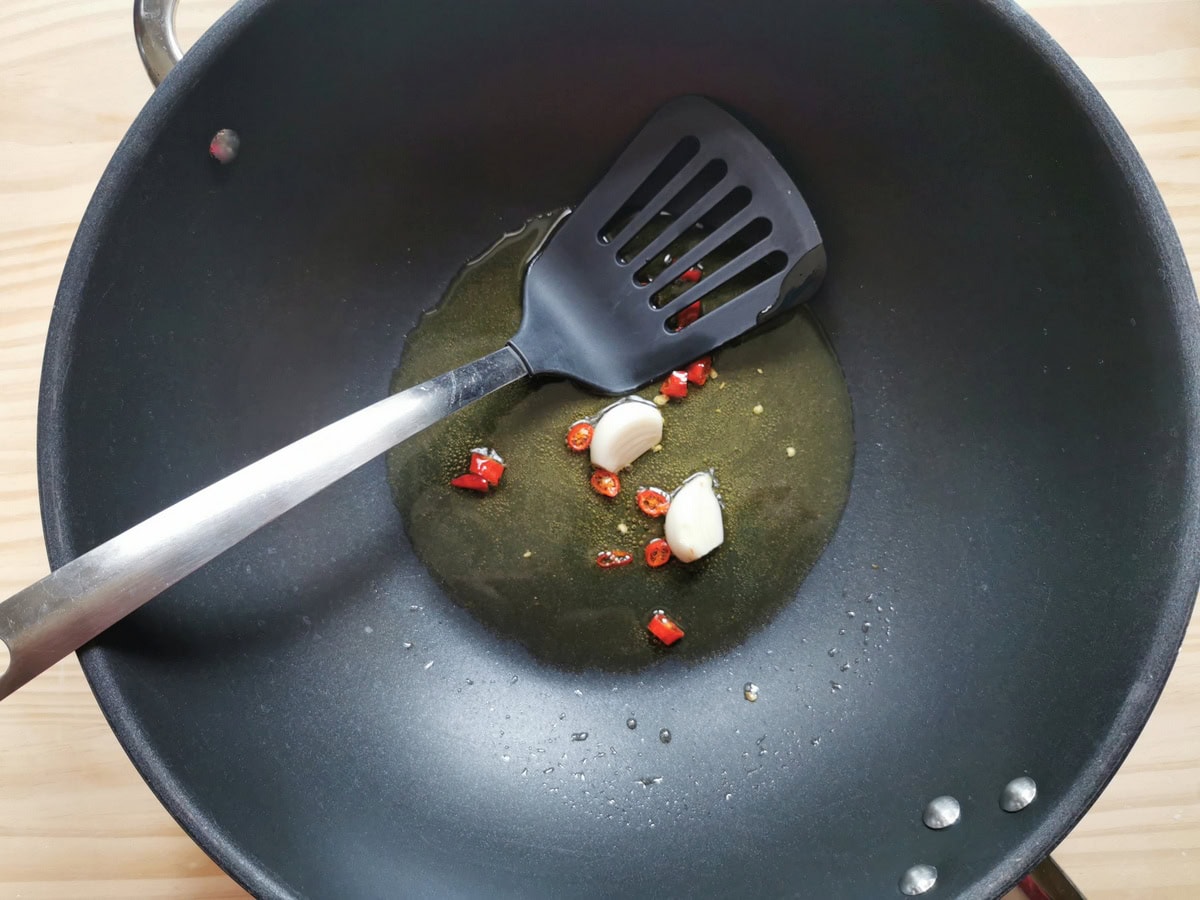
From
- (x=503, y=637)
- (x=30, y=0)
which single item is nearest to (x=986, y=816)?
(x=503, y=637)

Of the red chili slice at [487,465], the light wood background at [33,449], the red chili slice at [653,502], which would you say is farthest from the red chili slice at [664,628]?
the light wood background at [33,449]

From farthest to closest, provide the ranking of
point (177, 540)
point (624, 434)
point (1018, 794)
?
point (624, 434) → point (1018, 794) → point (177, 540)

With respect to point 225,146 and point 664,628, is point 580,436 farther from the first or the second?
point 225,146

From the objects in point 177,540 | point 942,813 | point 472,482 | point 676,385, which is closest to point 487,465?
point 472,482

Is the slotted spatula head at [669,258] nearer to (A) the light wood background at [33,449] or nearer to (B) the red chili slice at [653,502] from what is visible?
(B) the red chili slice at [653,502]

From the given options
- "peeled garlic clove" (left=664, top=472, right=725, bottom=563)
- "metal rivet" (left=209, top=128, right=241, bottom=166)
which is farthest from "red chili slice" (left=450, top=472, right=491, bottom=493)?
"metal rivet" (left=209, top=128, right=241, bottom=166)

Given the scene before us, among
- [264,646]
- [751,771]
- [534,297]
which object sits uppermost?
[534,297]

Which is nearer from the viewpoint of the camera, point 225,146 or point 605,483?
point 225,146

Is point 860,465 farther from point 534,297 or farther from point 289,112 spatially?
point 289,112
